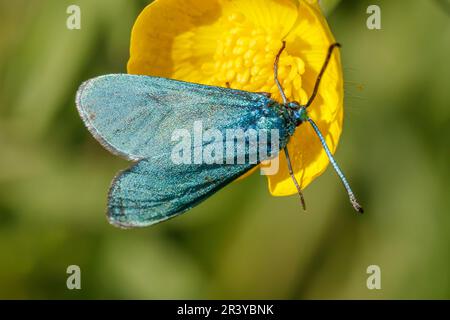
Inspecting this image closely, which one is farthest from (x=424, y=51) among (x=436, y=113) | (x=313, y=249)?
(x=313, y=249)

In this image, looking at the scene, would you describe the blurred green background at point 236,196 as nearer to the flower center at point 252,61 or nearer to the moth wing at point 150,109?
the flower center at point 252,61

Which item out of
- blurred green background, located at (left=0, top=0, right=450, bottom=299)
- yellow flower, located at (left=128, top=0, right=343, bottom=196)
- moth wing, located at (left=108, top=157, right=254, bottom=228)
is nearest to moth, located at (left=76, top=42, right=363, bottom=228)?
moth wing, located at (left=108, top=157, right=254, bottom=228)

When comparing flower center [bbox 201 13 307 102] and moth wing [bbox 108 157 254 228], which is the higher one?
flower center [bbox 201 13 307 102]

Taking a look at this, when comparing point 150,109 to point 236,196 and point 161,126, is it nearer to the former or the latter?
point 161,126

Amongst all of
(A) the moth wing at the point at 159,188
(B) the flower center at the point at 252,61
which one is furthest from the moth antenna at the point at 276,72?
(A) the moth wing at the point at 159,188

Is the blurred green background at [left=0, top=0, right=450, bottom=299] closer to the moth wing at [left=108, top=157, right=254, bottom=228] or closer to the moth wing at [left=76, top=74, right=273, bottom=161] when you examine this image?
the moth wing at [left=76, top=74, right=273, bottom=161]
